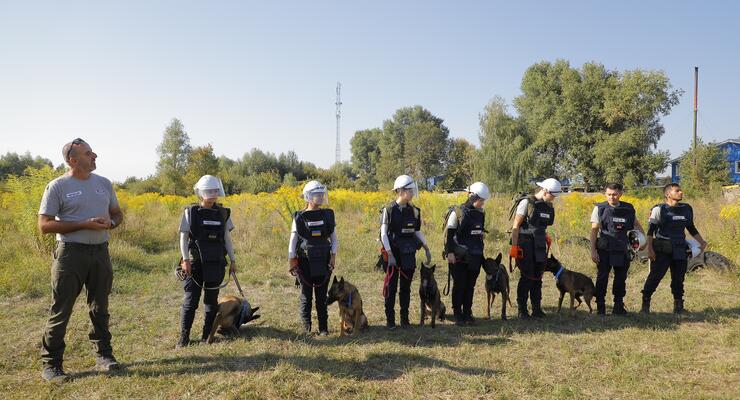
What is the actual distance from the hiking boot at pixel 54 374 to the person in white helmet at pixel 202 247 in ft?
3.62

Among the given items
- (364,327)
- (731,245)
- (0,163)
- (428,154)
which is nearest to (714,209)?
(731,245)

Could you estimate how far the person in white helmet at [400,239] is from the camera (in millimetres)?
5133

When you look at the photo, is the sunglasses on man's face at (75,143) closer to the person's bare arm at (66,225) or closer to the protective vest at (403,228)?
the person's bare arm at (66,225)

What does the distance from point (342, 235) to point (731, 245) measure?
28.4 feet

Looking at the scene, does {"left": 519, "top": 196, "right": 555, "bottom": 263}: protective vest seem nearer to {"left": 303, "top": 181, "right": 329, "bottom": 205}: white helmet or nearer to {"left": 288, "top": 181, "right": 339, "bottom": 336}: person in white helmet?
{"left": 288, "top": 181, "right": 339, "bottom": 336}: person in white helmet

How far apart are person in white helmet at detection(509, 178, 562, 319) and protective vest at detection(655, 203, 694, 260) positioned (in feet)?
4.95

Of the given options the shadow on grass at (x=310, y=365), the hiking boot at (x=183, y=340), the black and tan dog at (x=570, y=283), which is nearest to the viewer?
the shadow on grass at (x=310, y=365)

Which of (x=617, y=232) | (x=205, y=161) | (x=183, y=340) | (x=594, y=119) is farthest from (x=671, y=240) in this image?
(x=594, y=119)

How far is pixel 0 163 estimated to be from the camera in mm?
38844

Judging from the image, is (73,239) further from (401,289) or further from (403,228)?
(401,289)

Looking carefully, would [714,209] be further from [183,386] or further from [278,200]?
[183,386]

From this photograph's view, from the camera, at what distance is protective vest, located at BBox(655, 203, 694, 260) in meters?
5.64

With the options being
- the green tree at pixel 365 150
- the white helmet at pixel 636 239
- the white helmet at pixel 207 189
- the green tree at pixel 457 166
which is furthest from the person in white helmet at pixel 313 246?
the green tree at pixel 365 150

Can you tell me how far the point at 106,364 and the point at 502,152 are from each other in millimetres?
31195
